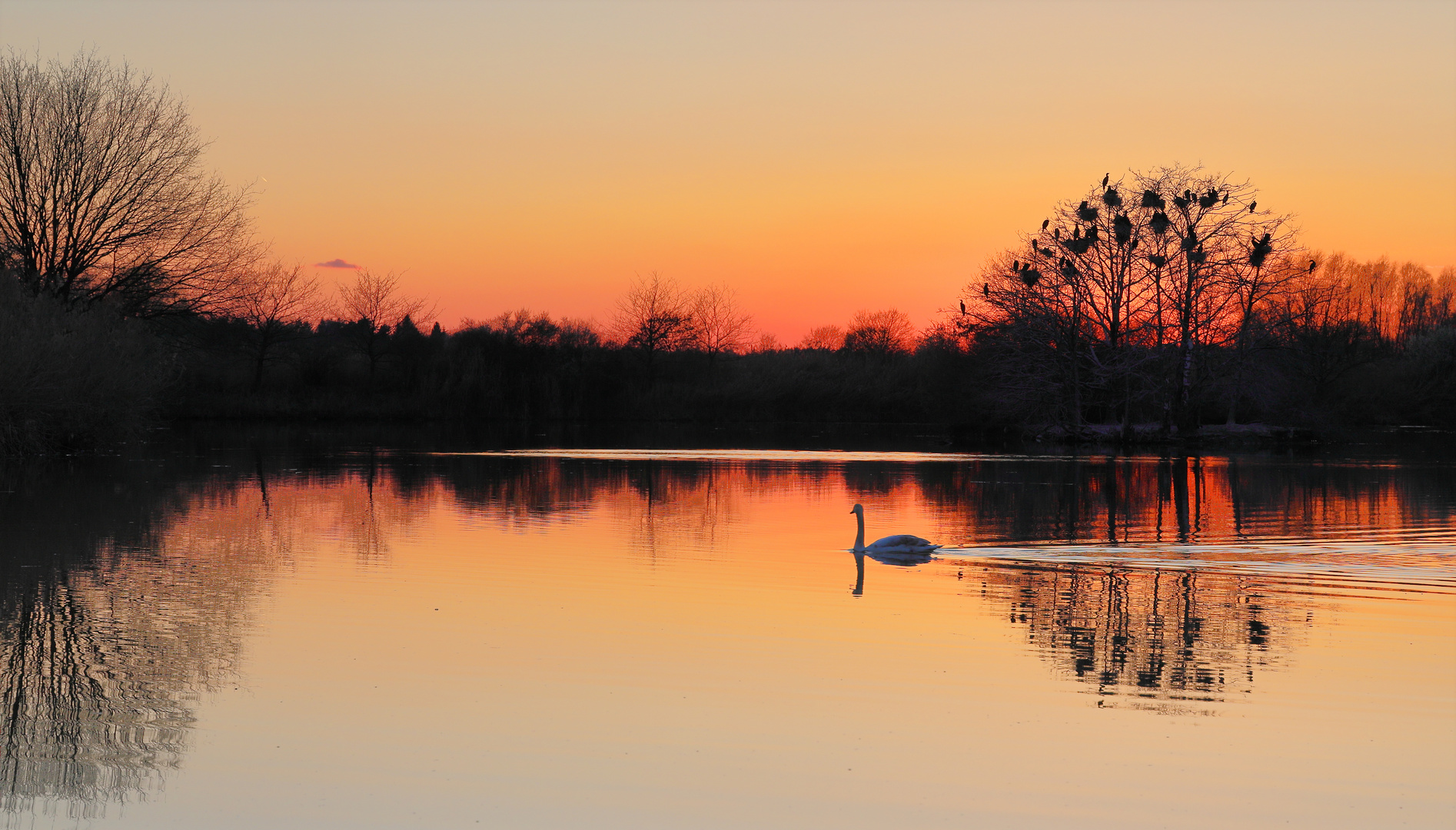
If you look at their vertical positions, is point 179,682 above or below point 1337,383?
below

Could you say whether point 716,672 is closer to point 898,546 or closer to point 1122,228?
point 898,546

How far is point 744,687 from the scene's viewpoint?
7.84m

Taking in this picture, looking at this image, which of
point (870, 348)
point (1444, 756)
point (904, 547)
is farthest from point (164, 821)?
point (870, 348)

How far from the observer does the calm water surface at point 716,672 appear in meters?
→ 5.75

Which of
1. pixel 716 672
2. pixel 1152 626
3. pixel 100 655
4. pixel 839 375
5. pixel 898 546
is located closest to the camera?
pixel 716 672

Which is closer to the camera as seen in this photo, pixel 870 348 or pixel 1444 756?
pixel 1444 756

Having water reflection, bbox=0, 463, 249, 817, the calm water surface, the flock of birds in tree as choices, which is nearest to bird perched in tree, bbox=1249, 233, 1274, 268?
the flock of birds in tree

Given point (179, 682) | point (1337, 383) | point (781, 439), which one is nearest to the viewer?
point (179, 682)

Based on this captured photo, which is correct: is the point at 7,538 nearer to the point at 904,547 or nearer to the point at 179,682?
the point at 179,682

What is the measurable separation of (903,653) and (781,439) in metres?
39.2

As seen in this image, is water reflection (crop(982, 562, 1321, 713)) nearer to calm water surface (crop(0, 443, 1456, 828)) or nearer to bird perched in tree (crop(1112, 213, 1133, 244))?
calm water surface (crop(0, 443, 1456, 828))

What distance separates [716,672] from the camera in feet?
27.0

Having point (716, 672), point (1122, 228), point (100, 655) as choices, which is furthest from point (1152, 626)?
point (1122, 228)

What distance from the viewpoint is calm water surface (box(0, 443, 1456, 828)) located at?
5.75 m
